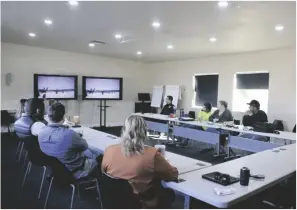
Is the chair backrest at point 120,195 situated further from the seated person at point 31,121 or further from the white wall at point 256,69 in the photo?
the white wall at point 256,69

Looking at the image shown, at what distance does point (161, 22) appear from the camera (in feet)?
14.9

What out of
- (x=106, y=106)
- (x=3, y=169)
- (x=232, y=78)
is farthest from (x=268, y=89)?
(x=3, y=169)

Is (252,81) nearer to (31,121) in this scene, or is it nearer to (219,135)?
(219,135)

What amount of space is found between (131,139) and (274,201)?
1.33 metres

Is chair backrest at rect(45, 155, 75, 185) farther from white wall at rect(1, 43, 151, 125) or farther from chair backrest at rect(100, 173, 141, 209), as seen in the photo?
white wall at rect(1, 43, 151, 125)

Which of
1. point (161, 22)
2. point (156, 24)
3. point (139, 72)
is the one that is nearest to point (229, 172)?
point (161, 22)

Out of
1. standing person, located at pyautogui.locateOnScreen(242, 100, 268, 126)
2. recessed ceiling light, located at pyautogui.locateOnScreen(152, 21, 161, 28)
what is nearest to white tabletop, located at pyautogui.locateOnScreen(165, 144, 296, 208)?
standing person, located at pyautogui.locateOnScreen(242, 100, 268, 126)

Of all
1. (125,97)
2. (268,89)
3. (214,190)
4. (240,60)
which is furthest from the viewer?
(125,97)

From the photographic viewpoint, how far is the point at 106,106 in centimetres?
902

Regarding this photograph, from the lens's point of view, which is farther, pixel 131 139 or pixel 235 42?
pixel 235 42

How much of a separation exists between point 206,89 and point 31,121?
6.16 m

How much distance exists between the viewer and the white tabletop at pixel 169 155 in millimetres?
2186

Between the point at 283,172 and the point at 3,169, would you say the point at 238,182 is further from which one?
the point at 3,169

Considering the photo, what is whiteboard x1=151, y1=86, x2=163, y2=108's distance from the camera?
9.58 m
